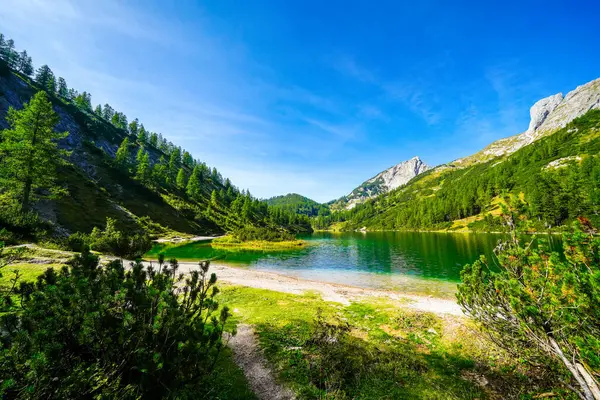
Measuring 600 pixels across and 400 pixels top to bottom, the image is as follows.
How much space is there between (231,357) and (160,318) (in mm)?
6187

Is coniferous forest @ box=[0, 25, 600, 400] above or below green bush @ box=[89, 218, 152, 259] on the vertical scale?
below

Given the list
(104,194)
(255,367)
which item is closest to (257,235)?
(104,194)

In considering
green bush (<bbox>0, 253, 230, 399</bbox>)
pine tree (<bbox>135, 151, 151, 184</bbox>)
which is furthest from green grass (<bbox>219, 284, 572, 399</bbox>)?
pine tree (<bbox>135, 151, 151, 184</bbox>)

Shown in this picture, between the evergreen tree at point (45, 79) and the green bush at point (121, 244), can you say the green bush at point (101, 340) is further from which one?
the evergreen tree at point (45, 79)

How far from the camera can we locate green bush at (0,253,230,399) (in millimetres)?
3361

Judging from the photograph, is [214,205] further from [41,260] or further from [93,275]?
[93,275]

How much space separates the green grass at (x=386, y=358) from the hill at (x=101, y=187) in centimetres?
3143

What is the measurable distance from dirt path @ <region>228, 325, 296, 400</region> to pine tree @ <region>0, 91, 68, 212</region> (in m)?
35.8

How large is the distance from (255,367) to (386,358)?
4.94 metres

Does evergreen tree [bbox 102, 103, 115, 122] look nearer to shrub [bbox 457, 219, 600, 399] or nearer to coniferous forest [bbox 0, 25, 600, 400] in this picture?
coniferous forest [bbox 0, 25, 600, 400]

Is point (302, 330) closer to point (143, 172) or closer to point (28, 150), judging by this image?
point (28, 150)

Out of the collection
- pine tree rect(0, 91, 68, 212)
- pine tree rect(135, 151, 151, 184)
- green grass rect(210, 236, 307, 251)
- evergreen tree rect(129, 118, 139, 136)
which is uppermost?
evergreen tree rect(129, 118, 139, 136)

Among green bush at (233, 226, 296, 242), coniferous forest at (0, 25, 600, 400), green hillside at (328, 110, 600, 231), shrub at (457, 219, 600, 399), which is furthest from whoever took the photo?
green hillside at (328, 110, 600, 231)

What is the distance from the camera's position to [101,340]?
13.8ft
